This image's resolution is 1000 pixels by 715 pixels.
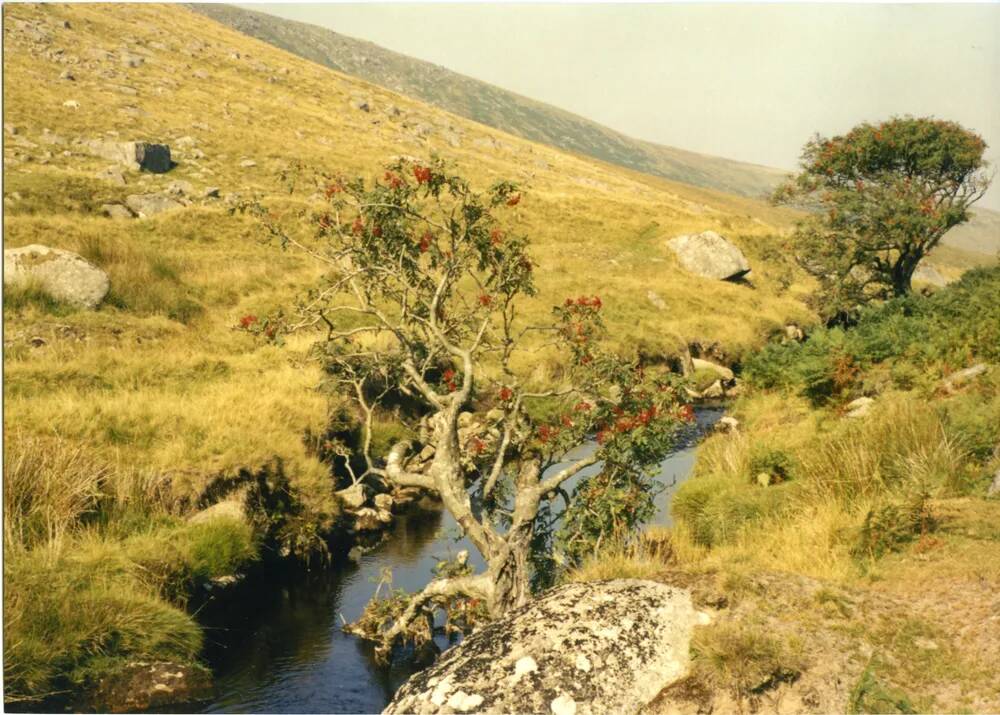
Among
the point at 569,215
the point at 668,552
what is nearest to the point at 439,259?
the point at 668,552

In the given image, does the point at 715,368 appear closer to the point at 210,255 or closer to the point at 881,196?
the point at 881,196

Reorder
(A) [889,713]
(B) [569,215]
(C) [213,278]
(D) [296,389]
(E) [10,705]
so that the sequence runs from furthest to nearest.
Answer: (B) [569,215], (C) [213,278], (D) [296,389], (E) [10,705], (A) [889,713]

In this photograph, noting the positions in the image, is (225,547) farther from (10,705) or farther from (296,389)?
(296,389)

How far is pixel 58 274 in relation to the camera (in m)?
23.2

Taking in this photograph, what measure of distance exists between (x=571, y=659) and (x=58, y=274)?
72.8 ft

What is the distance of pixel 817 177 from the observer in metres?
36.0

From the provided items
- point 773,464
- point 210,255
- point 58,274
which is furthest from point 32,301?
point 773,464

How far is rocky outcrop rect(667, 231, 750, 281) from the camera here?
49.2 metres

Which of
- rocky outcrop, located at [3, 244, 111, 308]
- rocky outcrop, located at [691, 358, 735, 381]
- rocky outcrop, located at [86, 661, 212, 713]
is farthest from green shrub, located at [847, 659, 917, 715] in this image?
rocky outcrop, located at [691, 358, 735, 381]

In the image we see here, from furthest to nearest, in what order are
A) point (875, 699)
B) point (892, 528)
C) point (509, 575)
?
1. point (509, 575)
2. point (892, 528)
3. point (875, 699)

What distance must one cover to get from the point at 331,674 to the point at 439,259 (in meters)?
6.94

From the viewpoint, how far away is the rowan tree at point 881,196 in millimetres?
32219

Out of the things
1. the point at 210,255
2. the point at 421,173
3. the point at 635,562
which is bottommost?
the point at 210,255

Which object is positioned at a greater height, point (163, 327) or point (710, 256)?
point (710, 256)
